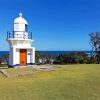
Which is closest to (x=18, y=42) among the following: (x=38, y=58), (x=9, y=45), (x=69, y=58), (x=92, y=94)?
(x=9, y=45)

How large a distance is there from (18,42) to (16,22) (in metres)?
1.79

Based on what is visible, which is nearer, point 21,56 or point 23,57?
point 21,56

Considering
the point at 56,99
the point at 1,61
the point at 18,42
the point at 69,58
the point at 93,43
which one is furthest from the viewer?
the point at 93,43

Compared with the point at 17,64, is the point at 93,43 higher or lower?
higher

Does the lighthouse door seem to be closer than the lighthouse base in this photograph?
No

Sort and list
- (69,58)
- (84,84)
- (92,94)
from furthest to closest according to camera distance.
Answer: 1. (69,58)
2. (84,84)
3. (92,94)

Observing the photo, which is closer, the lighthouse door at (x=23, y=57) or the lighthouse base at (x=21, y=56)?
the lighthouse base at (x=21, y=56)

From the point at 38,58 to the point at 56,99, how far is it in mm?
27422

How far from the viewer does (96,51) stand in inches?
1479

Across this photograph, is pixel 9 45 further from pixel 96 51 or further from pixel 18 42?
pixel 96 51

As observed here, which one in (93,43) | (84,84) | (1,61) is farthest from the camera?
(93,43)

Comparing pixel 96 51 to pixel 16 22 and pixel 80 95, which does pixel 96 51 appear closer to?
pixel 16 22

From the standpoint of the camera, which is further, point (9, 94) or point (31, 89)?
point (31, 89)

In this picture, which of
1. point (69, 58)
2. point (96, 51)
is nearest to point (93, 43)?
point (96, 51)
